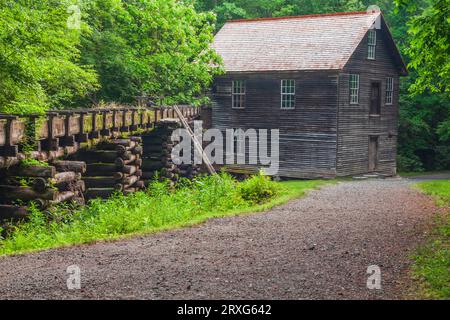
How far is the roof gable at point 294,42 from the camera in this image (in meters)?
29.4

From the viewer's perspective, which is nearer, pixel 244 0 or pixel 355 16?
pixel 355 16

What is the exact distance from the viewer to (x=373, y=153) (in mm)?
33031

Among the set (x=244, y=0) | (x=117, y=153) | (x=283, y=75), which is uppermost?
(x=244, y=0)

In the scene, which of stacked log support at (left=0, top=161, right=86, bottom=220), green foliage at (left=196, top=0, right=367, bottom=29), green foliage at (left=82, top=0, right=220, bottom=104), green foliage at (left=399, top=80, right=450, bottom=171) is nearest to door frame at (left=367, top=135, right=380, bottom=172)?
green foliage at (left=399, top=80, right=450, bottom=171)

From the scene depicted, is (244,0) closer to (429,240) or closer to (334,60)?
(334,60)

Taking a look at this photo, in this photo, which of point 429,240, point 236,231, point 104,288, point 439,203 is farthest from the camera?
point 439,203

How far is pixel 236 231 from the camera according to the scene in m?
13.0

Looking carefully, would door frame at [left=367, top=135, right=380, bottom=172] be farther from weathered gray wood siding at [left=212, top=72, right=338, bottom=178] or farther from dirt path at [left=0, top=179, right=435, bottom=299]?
dirt path at [left=0, top=179, right=435, bottom=299]

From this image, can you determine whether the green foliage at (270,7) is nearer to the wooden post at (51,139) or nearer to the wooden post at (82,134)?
the wooden post at (82,134)

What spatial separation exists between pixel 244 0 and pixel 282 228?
3437cm

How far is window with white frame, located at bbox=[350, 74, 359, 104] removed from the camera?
3048 cm

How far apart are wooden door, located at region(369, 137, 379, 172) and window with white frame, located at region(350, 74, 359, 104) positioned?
283 cm

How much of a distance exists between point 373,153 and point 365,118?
2.32 metres
